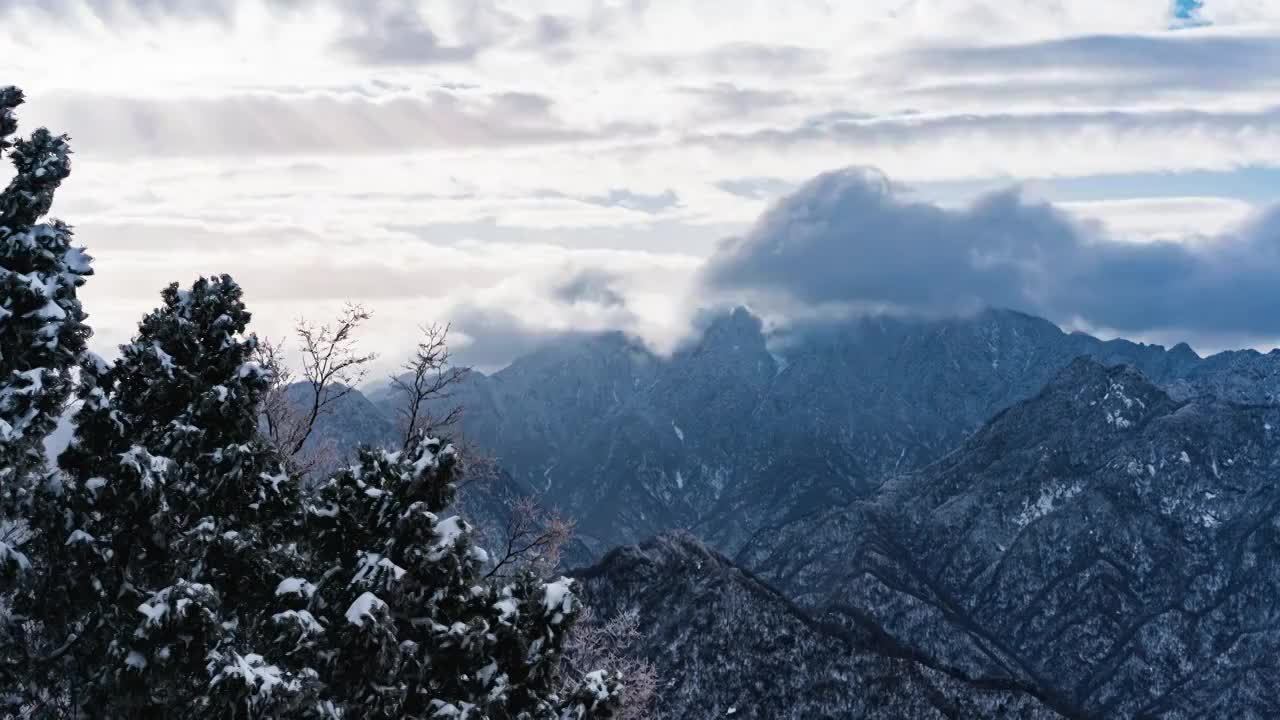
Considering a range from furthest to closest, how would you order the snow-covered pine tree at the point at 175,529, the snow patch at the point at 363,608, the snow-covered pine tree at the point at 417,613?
the snow-covered pine tree at the point at 417,613
the snow patch at the point at 363,608
the snow-covered pine tree at the point at 175,529

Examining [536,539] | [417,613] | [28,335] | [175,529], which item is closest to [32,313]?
[28,335]

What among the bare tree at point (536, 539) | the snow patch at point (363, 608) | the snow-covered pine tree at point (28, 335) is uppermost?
the snow-covered pine tree at point (28, 335)

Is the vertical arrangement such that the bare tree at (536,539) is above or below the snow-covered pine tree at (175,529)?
below

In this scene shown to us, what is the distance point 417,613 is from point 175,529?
7.15 meters

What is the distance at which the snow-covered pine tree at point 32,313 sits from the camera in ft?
104

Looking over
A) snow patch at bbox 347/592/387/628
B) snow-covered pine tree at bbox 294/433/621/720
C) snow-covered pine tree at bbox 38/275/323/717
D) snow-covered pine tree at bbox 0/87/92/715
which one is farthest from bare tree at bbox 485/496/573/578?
snow-covered pine tree at bbox 0/87/92/715

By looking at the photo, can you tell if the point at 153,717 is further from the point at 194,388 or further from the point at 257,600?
the point at 194,388

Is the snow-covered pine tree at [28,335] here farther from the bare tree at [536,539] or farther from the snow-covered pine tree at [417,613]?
the bare tree at [536,539]

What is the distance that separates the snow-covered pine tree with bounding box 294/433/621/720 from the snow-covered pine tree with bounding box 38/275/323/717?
4.48 feet

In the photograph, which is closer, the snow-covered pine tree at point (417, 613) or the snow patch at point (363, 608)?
the snow patch at point (363, 608)

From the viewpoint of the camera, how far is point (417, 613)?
35.8 m

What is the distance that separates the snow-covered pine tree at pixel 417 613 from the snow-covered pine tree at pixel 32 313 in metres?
7.12

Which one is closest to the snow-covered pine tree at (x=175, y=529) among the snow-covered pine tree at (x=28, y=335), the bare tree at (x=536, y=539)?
the snow-covered pine tree at (x=28, y=335)

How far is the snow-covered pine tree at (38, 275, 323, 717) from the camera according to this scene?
30.8 metres
